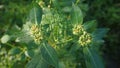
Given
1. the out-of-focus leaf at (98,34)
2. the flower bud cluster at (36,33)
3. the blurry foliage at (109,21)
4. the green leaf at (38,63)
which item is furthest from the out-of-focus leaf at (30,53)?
the blurry foliage at (109,21)

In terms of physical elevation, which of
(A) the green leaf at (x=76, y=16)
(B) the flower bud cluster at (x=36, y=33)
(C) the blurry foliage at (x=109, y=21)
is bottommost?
(C) the blurry foliage at (x=109, y=21)

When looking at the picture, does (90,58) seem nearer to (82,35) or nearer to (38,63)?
(82,35)

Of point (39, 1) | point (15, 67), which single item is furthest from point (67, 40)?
point (15, 67)

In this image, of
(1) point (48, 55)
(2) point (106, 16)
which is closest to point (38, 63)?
(1) point (48, 55)

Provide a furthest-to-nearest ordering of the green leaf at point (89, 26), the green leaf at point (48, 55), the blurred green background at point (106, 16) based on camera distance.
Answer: the blurred green background at point (106, 16) < the green leaf at point (89, 26) < the green leaf at point (48, 55)

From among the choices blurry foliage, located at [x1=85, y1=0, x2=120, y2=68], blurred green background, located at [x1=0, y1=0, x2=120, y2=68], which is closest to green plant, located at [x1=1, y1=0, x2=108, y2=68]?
blurred green background, located at [x1=0, y1=0, x2=120, y2=68]

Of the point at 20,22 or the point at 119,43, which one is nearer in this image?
the point at 20,22

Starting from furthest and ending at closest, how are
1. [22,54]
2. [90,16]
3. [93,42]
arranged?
1. [90,16]
2. [22,54]
3. [93,42]

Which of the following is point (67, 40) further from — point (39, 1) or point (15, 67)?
point (15, 67)

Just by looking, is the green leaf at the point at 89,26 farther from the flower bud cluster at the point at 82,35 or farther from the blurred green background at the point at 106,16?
the blurred green background at the point at 106,16
